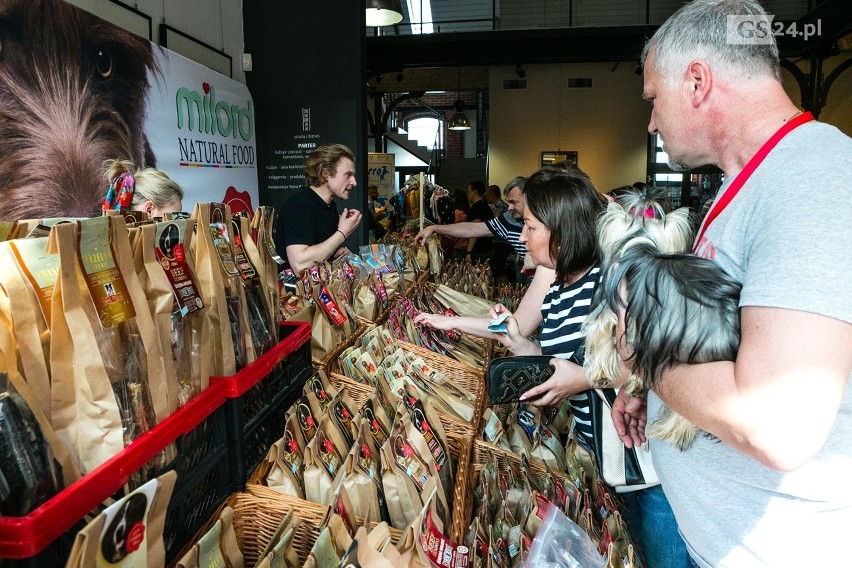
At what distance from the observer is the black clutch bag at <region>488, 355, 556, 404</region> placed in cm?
172

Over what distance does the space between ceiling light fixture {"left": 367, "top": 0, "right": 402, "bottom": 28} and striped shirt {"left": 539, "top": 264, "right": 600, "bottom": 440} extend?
389 cm

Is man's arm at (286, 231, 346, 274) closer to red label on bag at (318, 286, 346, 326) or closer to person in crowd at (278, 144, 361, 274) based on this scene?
person in crowd at (278, 144, 361, 274)

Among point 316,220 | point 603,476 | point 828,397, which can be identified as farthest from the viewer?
point 316,220

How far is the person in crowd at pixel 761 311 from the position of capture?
737 millimetres

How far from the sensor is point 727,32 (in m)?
0.96

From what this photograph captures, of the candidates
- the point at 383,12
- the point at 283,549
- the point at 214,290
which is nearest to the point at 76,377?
the point at 214,290

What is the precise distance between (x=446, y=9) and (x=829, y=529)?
11540 mm

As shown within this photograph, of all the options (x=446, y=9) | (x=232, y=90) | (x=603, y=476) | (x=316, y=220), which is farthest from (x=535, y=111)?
(x=603, y=476)

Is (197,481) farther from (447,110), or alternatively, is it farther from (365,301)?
(447,110)

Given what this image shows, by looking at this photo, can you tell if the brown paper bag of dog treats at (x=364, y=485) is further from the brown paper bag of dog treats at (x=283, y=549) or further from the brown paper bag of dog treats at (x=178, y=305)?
the brown paper bag of dog treats at (x=178, y=305)

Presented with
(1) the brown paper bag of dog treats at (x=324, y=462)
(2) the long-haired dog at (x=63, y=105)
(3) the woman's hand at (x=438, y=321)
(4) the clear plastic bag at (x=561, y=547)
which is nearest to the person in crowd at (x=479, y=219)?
(2) the long-haired dog at (x=63, y=105)

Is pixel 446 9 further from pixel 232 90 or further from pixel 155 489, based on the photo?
pixel 155 489

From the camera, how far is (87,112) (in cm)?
372

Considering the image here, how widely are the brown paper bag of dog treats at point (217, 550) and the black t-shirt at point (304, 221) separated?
8.07 ft
